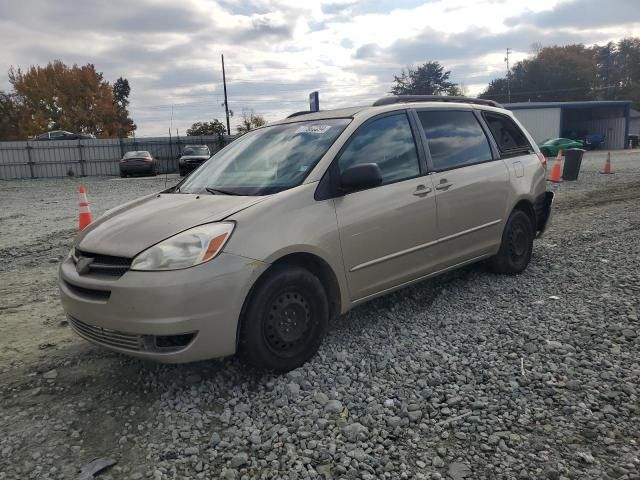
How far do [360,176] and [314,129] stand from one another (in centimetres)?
77

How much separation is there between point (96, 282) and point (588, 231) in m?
7.00

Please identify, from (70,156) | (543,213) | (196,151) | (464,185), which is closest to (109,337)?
(464,185)

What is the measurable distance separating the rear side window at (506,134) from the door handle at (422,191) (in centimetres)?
146

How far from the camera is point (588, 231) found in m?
7.72

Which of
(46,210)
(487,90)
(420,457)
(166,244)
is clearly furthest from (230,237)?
(487,90)

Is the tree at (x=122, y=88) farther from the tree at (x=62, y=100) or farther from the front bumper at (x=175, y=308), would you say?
the front bumper at (x=175, y=308)

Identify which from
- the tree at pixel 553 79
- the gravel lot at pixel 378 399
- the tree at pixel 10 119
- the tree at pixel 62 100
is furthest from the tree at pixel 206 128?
the gravel lot at pixel 378 399

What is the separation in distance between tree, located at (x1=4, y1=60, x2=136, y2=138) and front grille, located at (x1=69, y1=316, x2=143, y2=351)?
5285 centimetres

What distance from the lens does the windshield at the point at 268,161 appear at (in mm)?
3707

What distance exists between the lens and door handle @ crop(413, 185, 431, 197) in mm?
4203

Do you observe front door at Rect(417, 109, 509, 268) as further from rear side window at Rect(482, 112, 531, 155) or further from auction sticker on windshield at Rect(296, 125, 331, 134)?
auction sticker on windshield at Rect(296, 125, 331, 134)

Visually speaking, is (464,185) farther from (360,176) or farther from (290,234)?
(290,234)

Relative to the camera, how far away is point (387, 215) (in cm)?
394

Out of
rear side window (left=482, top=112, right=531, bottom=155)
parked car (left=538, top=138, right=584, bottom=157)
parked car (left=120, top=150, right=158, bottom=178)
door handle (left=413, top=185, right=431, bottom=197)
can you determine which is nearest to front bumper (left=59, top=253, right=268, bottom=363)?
door handle (left=413, top=185, right=431, bottom=197)
